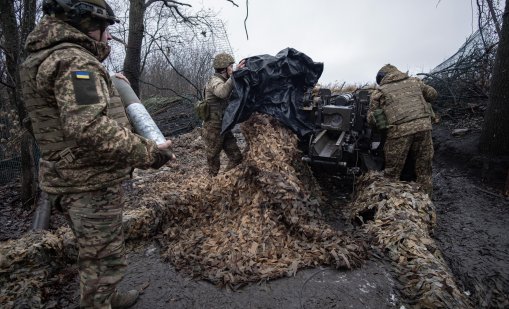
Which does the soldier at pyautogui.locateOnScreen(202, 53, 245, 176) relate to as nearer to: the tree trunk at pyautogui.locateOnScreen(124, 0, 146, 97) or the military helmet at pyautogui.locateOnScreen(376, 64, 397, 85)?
the military helmet at pyautogui.locateOnScreen(376, 64, 397, 85)

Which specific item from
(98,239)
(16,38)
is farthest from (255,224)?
(16,38)

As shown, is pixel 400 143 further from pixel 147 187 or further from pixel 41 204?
pixel 41 204

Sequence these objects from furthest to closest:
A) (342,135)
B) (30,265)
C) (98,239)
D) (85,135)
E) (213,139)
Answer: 1. (213,139)
2. (342,135)
3. (30,265)
4. (98,239)
5. (85,135)

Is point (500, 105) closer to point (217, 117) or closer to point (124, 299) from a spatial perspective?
point (217, 117)

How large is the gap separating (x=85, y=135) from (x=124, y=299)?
1.51 metres

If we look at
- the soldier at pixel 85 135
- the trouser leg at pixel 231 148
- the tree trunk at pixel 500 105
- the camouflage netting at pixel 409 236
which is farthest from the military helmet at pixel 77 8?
the tree trunk at pixel 500 105

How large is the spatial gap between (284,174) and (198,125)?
7870 mm

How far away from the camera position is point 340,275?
3.12 m

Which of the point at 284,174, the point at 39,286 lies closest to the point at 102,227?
the point at 39,286

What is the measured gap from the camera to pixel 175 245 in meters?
3.69

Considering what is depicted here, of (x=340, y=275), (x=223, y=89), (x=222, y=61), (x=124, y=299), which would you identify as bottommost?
(x=124, y=299)

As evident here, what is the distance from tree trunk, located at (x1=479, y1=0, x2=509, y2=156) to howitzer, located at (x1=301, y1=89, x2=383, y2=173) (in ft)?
7.32

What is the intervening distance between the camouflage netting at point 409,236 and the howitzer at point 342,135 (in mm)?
457

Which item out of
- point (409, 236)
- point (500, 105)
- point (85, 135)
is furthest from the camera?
point (500, 105)
